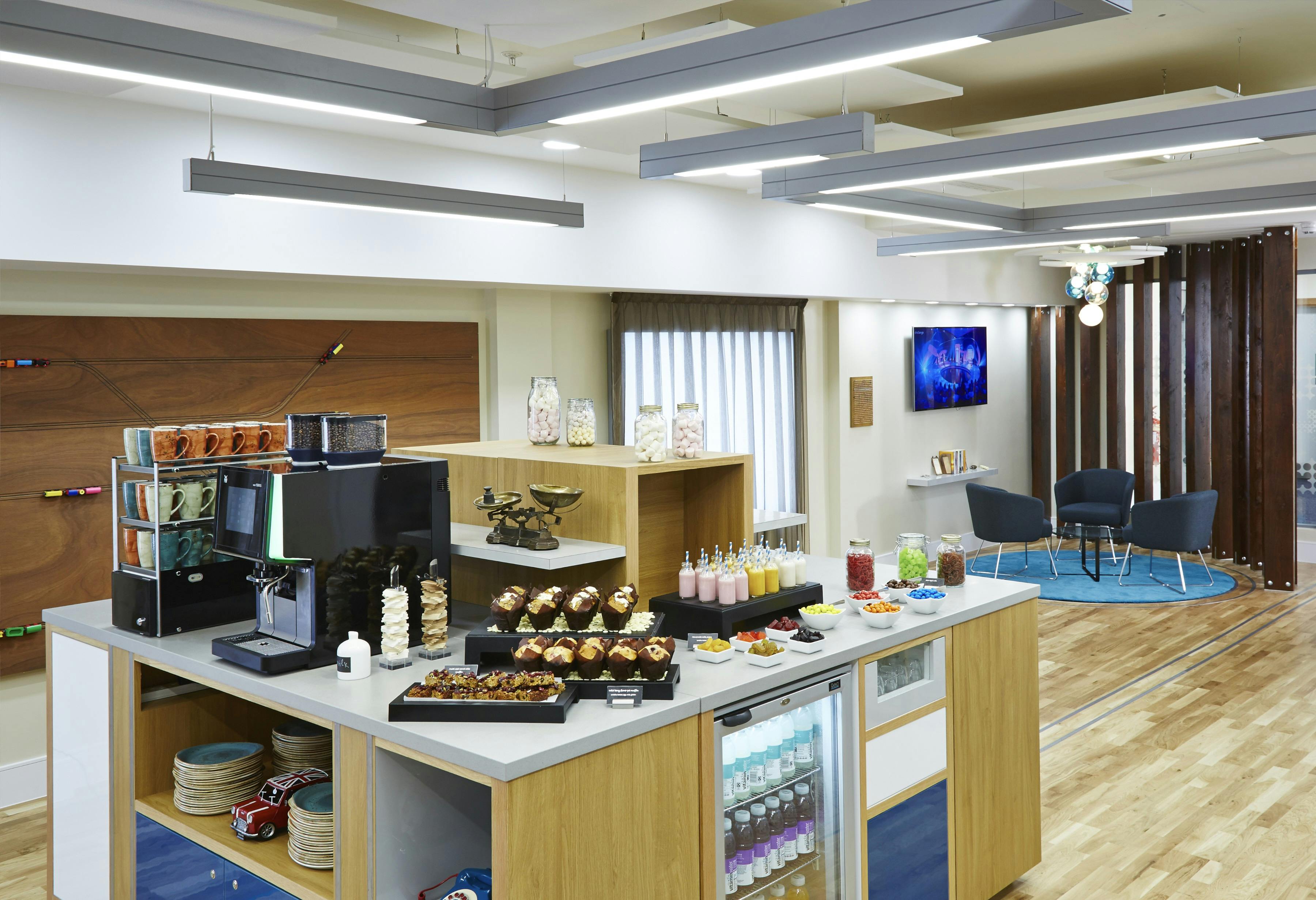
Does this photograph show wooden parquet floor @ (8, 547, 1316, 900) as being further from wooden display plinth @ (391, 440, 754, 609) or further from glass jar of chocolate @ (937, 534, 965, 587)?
wooden display plinth @ (391, 440, 754, 609)

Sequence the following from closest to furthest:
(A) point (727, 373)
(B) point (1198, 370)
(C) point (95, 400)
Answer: (C) point (95, 400) < (A) point (727, 373) < (B) point (1198, 370)

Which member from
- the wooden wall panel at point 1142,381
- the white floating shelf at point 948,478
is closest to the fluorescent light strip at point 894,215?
the white floating shelf at point 948,478

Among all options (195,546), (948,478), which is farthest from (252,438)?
(948,478)

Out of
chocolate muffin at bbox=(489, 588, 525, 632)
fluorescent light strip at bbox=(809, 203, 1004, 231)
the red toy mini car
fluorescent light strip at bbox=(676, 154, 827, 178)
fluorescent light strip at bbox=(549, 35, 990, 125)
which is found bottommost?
the red toy mini car

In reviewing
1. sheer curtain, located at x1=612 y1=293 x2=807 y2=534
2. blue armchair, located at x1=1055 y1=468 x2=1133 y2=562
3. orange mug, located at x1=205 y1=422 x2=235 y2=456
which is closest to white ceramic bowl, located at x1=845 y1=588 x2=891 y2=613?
orange mug, located at x1=205 y1=422 x2=235 y2=456

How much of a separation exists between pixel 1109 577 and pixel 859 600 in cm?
689

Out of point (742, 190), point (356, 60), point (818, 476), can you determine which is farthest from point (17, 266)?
point (818, 476)

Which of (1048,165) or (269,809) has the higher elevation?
(1048,165)

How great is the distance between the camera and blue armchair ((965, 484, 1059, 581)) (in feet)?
30.5

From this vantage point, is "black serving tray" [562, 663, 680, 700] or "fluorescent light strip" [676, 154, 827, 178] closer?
"black serving tray" [562, 663, 680, 700]

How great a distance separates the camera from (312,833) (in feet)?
9.81

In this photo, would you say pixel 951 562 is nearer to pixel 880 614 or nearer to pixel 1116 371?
pixel 880 614

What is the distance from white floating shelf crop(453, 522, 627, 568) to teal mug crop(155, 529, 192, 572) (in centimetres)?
87

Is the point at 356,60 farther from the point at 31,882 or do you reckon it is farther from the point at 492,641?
the point at 31,882
